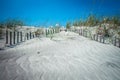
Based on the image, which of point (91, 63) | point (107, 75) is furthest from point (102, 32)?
point (107, 75)

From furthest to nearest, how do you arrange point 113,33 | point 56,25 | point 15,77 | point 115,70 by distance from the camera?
point 56,25
point 113,33
point 115,70
point 15,77

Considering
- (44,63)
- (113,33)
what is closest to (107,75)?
(44,63)

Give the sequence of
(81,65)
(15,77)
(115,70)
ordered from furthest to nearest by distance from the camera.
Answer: (81,65) → (115,70) → (15,77)

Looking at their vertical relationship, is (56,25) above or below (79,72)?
above

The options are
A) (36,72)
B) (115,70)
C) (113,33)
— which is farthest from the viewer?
(113,33)

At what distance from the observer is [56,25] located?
11.9m

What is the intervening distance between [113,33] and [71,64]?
751cm

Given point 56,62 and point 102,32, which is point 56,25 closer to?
point 102,32

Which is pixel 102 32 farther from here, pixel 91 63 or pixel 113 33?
pixel 91 63

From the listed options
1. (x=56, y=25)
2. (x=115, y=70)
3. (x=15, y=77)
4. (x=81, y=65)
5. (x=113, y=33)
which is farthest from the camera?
(x=56, y=25)

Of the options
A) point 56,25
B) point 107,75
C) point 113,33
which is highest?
point 56,25

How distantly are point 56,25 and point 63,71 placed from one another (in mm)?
9033

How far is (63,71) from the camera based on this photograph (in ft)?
10.1

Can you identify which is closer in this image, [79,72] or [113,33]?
[79,72]
